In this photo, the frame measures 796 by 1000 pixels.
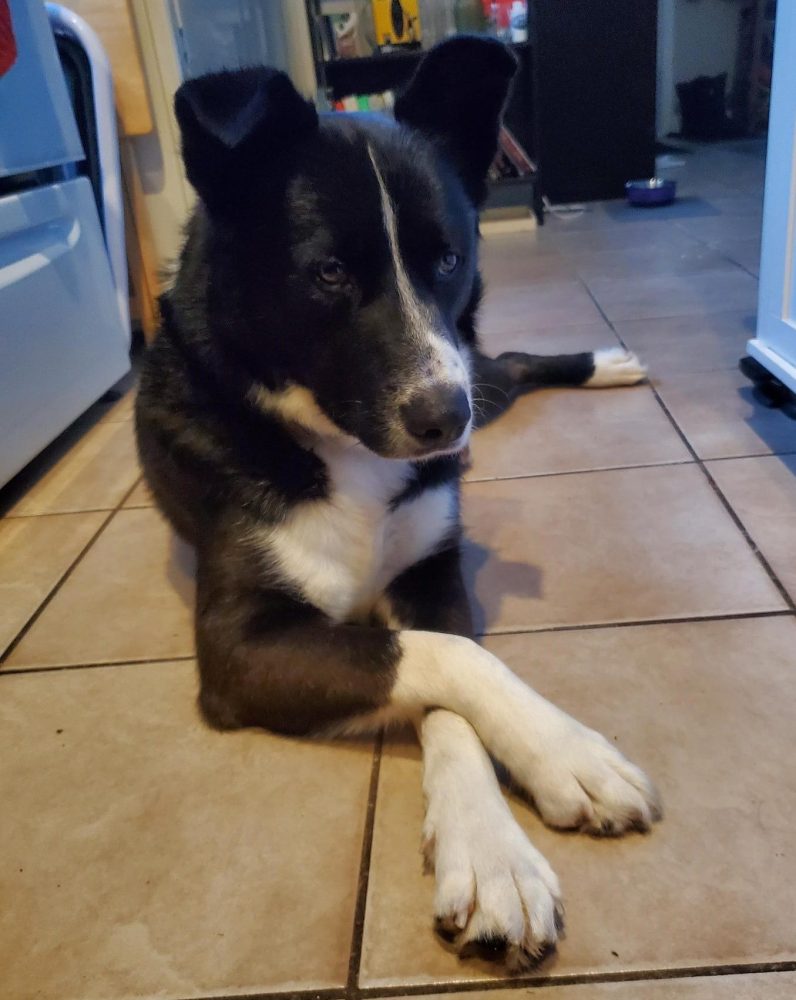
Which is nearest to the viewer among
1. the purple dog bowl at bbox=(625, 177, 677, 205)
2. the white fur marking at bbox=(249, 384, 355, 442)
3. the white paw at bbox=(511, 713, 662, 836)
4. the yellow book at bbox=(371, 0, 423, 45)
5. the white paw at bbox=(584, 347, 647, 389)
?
the white paw at bbox=(511, 713, 662, 836)

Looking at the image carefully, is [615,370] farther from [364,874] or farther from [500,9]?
[500,9]

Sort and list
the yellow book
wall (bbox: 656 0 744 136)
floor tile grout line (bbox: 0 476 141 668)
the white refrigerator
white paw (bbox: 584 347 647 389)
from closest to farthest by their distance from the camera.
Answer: floor tile grout line (bbox: 0 476 141 668), the white refrigerator, white paw (bbox: 584 347 647 389), the yellow book, wall (bbox: 656 0 744 136)

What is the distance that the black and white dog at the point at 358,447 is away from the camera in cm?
96

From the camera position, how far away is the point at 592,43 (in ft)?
17.1

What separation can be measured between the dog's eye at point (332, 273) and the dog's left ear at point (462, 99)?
0.33 metres

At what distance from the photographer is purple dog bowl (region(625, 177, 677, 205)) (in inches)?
199

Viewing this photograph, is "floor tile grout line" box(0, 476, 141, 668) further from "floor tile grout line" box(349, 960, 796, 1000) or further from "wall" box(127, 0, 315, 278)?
"wall" box(127, 0, 315, 278)

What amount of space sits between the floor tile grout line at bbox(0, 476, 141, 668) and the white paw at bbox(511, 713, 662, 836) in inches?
37.1

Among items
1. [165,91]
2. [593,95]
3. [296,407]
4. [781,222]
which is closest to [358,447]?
[296,407]

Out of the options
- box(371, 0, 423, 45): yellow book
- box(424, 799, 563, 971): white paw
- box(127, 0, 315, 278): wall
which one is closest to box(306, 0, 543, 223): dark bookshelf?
box(371, 0, 423, 45): yellow book

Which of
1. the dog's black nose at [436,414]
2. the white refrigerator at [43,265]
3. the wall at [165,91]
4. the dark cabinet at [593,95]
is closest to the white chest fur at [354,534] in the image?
the dog's black nose at [436,414]

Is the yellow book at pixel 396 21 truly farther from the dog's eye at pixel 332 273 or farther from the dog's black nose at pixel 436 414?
the dog's black nose at pixel 436 414

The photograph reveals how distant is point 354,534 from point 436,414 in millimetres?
302

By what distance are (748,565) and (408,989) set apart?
947 millimetres
